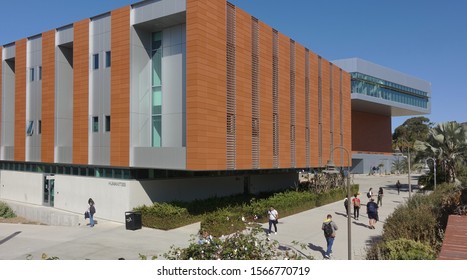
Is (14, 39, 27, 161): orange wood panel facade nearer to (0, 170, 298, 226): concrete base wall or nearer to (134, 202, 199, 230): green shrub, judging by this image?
(0, 170, 298, 226): concrete base wall

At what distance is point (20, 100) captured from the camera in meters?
31.3

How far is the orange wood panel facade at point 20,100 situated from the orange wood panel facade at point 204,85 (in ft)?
59.6

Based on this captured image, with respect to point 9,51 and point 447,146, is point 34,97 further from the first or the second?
point 447,146

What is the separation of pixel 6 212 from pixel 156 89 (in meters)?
17.0

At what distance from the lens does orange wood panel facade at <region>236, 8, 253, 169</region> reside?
2255cm

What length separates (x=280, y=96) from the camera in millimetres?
27062

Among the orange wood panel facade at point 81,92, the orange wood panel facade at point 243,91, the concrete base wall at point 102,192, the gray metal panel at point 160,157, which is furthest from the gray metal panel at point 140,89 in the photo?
the orange wood panel facade at point 243,91

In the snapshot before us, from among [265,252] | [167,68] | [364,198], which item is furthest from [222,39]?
[364,198]

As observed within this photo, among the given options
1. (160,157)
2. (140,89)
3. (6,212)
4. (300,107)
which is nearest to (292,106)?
(300,107)

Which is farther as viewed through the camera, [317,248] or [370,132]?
[370,132]

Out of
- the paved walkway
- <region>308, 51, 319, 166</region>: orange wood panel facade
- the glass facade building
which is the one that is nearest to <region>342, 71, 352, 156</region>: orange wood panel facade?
<region>308, 51, 319, 166</region>: orange wood panel facade

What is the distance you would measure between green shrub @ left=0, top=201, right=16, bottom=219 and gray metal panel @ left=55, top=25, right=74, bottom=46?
1360cm
